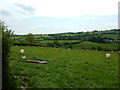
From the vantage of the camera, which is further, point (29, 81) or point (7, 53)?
point (29, 81)

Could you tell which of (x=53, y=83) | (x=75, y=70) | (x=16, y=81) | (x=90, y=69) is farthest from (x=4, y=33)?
(x=90, y=69)

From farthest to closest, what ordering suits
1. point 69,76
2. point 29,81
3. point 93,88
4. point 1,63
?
point 69,76
point 29,81
point 93,88
point 1,63

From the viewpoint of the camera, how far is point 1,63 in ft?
42.2

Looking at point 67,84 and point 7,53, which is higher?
point 7,53

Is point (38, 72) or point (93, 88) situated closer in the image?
point (93, 88)

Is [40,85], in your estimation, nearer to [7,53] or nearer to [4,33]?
[7,53]

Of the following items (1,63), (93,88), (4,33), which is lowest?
(93,88)

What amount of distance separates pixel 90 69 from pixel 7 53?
10434 millimetres

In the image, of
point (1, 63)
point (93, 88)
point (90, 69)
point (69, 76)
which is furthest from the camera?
point (90, 69)

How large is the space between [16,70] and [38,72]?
2.33 m

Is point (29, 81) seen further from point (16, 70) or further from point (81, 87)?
point (81, 87)

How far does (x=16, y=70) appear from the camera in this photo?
18312mm

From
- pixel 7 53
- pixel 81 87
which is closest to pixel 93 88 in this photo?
pixel 81 87

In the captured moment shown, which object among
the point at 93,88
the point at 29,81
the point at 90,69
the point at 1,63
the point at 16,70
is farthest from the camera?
the point at 90,69
